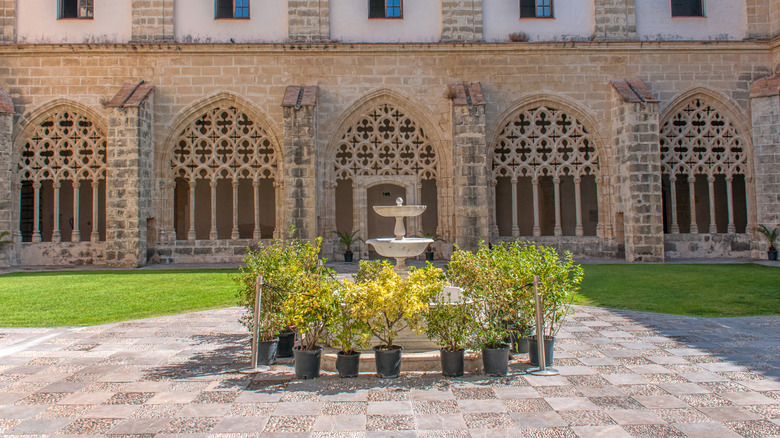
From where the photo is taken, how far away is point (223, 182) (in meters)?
20.8

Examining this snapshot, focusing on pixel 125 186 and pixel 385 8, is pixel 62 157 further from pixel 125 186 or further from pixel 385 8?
pixel 385 8

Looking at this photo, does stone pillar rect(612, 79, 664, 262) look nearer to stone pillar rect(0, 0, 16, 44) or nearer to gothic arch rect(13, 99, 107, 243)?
gothic arch rect(13, 99, 107, 243)

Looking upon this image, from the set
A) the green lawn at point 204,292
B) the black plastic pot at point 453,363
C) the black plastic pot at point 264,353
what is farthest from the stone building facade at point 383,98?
the black plastic pot at point 453,363

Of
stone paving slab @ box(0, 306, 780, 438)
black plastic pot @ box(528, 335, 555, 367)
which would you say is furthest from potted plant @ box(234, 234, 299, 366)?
black plastic pot @ box(528, 335, 555, 367)

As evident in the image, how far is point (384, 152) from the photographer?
15.0m

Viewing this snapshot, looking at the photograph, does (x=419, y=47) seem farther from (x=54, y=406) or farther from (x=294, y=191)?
(x=54, y=406)

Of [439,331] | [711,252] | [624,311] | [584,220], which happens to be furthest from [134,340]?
[584,220]

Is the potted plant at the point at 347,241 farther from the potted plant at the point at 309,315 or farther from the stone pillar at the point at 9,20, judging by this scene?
the stone pillar at the point at 9,20

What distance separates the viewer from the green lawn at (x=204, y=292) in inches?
302

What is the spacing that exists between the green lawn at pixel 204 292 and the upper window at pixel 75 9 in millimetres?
7349

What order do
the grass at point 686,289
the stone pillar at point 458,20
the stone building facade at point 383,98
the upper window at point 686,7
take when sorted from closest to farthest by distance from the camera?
the grass at point 686,289, the stone building facade at point 383,98, the stone pillar at point 458,20, the upper window at point 686,7

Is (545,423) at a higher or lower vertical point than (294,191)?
lower

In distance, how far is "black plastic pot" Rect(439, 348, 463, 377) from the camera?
476 cm

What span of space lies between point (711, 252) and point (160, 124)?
1570 centimetres
